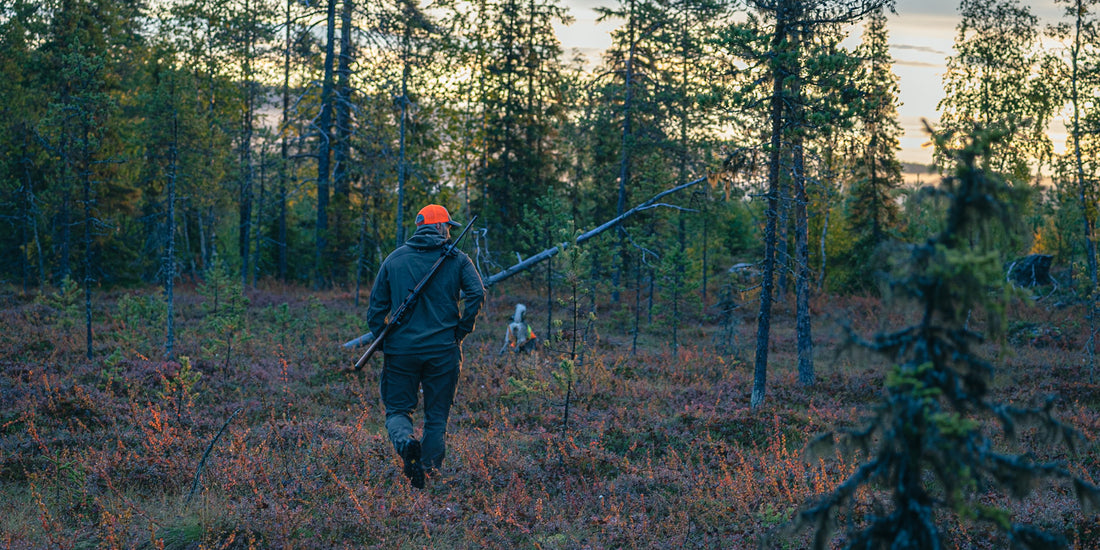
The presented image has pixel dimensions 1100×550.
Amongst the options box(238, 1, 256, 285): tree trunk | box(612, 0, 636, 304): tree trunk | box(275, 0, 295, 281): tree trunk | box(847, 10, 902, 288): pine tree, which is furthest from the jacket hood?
box(847, 10, 902, 288): pine tree

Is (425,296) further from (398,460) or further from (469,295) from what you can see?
(398,460)

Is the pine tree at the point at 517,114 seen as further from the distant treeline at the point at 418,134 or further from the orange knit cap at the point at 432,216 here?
the orange knit cap at the point at 432,216

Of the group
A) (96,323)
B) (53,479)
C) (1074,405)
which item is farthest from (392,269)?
(96,323)

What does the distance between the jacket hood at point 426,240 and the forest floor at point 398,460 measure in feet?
7.62

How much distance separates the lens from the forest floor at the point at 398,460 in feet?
19.0

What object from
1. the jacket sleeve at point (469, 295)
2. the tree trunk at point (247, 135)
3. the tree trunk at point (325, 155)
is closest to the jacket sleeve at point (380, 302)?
the jacket sleeve at point (469, 295)

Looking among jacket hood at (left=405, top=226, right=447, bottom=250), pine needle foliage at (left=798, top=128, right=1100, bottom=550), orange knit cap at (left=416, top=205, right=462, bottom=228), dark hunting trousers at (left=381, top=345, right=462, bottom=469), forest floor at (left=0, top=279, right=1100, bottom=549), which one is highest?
orange knit cap at (left=416, top=205, right=462, bottom=228)

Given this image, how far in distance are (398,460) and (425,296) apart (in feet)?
6.26

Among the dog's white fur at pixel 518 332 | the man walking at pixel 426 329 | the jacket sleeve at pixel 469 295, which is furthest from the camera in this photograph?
the dog's white fur at pixel 518 332

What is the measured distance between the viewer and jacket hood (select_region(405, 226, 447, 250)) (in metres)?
Result: 7.05

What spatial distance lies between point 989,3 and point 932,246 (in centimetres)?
3326

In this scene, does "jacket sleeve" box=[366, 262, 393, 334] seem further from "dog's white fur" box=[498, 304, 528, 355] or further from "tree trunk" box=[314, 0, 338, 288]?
"tree trunk" box=[314, 0, 338, 288]

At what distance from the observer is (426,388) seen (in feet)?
22.9

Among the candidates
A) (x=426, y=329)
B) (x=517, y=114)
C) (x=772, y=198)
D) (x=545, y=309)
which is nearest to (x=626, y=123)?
(x=517, y=114)
